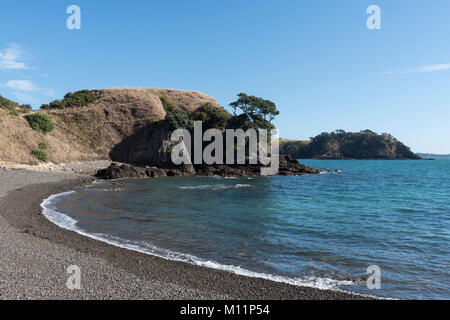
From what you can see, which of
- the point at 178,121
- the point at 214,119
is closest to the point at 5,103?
the point at 178,121

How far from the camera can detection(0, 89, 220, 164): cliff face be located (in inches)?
1860

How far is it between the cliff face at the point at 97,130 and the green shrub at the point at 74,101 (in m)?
1.63

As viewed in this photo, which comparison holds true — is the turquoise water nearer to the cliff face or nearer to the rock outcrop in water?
the rock outcrop in water

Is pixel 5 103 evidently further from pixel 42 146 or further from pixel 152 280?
pixel 152 280

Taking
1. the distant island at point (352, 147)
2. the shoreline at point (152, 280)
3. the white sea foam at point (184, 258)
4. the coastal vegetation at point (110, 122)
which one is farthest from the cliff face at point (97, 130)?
the distant island at point (352, 147)

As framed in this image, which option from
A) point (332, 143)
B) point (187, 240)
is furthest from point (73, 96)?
point (332, 143)

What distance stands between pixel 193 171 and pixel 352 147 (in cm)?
14223

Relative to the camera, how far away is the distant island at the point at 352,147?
161875 mm

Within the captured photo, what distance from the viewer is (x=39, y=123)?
2089 inches

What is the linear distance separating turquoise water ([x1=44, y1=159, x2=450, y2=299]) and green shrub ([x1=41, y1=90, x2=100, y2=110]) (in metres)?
49.1

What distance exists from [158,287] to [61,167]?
45541mm
